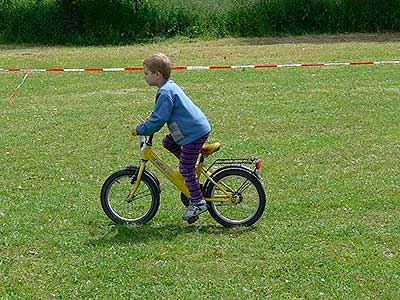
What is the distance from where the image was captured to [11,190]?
7.08 meters

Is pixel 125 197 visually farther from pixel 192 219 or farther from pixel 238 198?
pixel 238 198

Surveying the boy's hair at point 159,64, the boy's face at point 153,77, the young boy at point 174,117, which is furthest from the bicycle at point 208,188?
the boy's hair at point 159,64

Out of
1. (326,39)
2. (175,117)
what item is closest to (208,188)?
(175,117)

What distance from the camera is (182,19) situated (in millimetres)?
24766

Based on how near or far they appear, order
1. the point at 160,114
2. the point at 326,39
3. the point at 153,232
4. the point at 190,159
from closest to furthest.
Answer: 1. the point at 160,114
2. the point at 190,159
3. the point at 153,232
4. the point at 326,39

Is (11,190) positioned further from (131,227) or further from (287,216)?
(287,216)

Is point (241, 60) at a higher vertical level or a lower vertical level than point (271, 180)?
lower

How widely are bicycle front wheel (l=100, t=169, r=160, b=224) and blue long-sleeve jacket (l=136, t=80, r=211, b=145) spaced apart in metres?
0.55

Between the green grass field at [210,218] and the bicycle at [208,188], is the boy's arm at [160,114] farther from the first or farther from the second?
the green grass field at [210,218]

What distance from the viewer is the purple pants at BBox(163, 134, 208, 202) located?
560 cm

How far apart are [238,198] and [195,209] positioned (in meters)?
0.40

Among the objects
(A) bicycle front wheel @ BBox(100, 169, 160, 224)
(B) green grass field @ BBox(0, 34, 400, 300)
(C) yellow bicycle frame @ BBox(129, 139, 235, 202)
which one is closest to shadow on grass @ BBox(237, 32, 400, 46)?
(B) green grass field @ BBox(0, 34, 400, 300)

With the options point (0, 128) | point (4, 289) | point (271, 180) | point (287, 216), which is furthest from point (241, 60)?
point (4, 289)

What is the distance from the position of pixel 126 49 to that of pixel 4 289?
1784 cm
